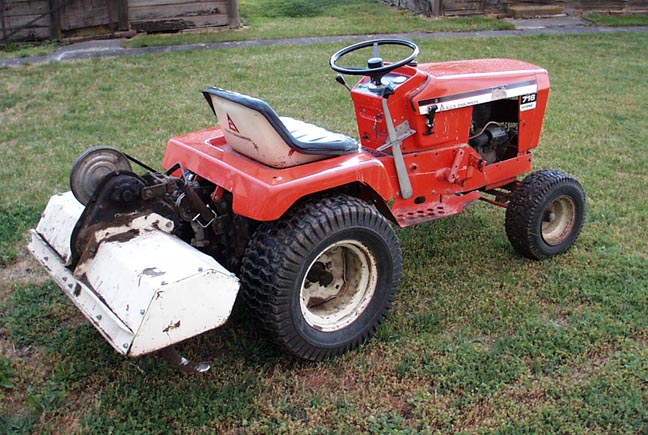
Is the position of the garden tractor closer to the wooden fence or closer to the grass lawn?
the grass lawn

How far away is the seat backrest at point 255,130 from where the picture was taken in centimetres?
296

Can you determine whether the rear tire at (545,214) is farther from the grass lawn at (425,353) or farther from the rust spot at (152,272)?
the rust spot at (152,272)

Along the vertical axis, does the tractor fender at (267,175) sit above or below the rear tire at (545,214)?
above

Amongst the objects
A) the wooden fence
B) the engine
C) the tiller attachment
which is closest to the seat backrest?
the tiller attachment

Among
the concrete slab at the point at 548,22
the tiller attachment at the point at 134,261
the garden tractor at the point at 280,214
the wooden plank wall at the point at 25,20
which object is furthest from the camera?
the concrete slab at the point at 548,22

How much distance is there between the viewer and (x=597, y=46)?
35.6 feet

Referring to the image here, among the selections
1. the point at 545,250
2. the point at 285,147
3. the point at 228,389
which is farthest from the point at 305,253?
the point at 545,250

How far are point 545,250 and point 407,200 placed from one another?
3.33ft

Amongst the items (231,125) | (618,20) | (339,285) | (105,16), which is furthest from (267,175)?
(618,20)

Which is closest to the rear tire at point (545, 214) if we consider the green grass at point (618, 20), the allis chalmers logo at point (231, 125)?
the allis chalmers logo at point (231, 125)

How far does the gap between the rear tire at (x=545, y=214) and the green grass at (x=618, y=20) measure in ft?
32.6

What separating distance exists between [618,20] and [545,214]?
10.4 metres

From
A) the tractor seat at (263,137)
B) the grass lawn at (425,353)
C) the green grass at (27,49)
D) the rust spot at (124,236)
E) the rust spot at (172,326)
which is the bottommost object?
the grass lawn at (425,353)

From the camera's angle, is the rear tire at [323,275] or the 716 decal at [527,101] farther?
the 716 decal at [527,101]
